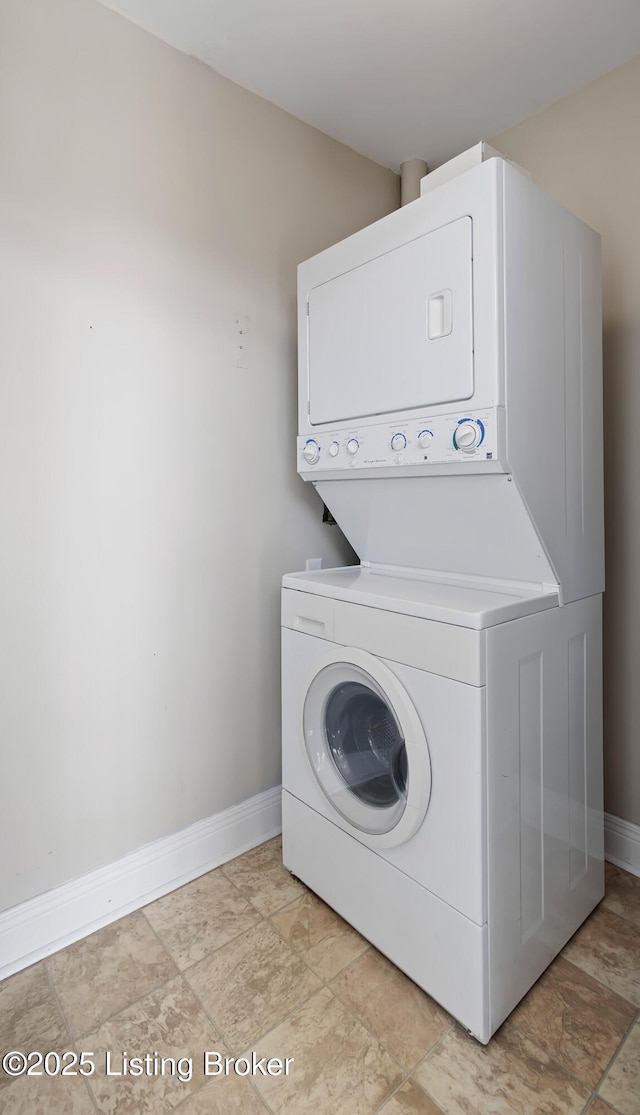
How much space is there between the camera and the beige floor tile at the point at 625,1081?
1.11 m

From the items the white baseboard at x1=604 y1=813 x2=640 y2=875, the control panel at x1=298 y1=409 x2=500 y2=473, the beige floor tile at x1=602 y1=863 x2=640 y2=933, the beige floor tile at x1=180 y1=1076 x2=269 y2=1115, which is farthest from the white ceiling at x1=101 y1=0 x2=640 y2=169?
the beige floor tile at x1=180 y1=1076 x2=269 y2=1115

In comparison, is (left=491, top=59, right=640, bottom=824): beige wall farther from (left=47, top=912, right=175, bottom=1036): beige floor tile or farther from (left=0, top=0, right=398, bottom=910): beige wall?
(left=47, top=912, right=175, bottom=1036): beige floor tile

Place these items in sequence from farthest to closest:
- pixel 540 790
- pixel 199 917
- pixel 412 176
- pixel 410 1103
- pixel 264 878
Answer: pixel 412 176
pixel 264 878
pixel 199 917
pixel 540 790
pixel 410 1103

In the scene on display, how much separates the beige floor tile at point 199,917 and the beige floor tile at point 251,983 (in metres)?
0.04

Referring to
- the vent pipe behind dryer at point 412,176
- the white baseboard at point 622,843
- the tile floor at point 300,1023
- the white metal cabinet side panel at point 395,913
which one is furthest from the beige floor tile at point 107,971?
the vent pipe behind dryer at point 412,176

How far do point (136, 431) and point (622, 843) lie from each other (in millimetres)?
2031

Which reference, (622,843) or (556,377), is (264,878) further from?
(556,377)

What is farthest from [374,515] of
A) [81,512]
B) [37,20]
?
[37,20]

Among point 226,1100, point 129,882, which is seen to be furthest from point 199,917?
point 226,1100

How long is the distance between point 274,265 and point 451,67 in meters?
0.80

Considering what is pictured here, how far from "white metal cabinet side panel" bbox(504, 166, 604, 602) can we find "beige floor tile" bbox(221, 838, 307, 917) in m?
1.23

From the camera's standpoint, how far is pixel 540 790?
4.48ft

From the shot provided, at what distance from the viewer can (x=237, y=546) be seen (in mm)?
1913

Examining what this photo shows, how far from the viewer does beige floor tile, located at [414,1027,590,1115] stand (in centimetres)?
112
